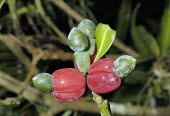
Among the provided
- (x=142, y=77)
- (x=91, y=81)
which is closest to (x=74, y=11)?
(x=142, y=77)

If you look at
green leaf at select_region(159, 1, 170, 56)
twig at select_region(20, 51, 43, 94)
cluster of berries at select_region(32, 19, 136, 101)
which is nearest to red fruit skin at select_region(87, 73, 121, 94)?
cluster of berries at select_region(32, 19, 136, 101)

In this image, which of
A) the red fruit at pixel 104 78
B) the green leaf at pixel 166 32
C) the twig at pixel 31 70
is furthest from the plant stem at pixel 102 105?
the green leaf at pixel 166 32

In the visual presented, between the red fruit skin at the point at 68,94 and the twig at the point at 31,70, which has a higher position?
the red fruit skin at the point at 68,94

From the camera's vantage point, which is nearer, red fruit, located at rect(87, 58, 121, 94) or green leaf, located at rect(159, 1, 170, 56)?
red fruit, located at rect(87, 58, 121, 94)

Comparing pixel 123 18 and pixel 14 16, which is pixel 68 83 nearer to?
pixel 14 16

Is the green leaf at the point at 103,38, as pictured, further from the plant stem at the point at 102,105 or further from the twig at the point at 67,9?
the twig at the point at 67,9

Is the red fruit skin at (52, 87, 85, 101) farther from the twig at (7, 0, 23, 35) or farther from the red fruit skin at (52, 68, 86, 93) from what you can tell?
the twig at (7, 0, 23, 35)

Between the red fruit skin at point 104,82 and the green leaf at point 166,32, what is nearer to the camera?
the red fruit skin at point 104,82
